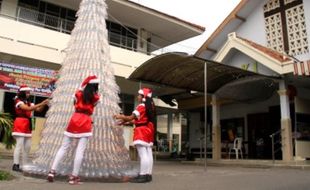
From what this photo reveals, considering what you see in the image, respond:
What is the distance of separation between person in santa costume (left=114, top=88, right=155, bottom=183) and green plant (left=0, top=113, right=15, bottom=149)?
8.10 feet

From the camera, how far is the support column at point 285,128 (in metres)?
12.8

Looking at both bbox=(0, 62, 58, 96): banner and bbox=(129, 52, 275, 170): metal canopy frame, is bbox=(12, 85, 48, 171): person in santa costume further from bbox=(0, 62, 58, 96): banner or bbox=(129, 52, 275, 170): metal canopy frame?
bbox=(0, 62, 58, 96): banner

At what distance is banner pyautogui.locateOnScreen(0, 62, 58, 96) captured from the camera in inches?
548

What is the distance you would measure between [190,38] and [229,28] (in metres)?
6.19

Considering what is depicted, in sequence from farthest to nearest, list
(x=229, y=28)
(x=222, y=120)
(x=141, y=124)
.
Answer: (x=222, y=120), (x=229, y=28), (x=141, y=124)

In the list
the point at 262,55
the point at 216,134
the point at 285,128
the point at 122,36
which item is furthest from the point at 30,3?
the point at 285,128

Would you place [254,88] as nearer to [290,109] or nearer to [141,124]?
[290,109]

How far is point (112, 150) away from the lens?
6578 mm

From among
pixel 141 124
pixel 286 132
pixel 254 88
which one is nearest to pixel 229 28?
pixel 254 88

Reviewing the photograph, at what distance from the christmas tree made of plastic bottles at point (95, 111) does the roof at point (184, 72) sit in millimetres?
4628

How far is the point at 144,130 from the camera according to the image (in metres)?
6.52

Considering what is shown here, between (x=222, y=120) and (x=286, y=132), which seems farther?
(x=222, y=120)

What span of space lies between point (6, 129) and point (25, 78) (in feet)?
24.0

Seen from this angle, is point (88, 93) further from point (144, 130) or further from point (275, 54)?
point (275, 54)
